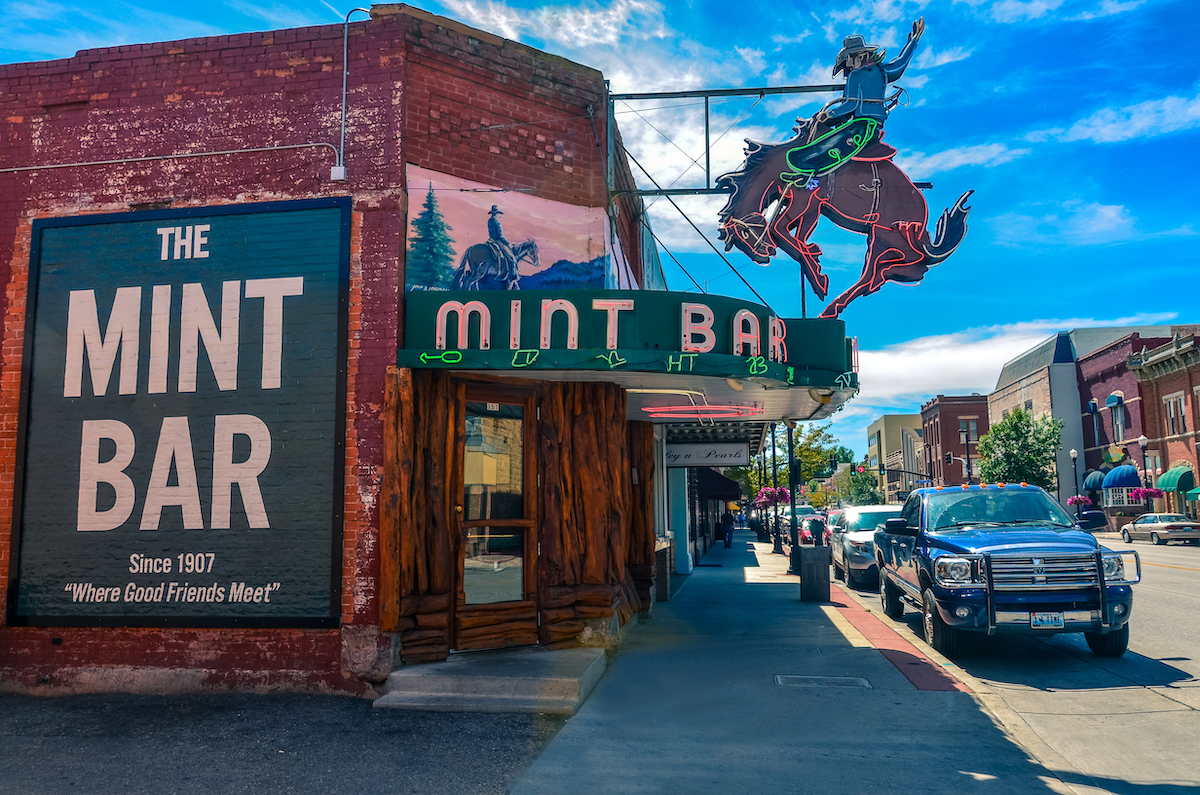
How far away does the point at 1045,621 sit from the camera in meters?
8.15

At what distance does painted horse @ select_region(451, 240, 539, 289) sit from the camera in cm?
841

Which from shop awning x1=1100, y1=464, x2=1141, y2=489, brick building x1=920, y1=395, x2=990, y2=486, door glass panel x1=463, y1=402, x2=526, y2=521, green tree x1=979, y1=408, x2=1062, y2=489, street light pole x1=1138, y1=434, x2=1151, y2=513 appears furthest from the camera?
brick building x1=920, y1=395, x2=990, y2=486

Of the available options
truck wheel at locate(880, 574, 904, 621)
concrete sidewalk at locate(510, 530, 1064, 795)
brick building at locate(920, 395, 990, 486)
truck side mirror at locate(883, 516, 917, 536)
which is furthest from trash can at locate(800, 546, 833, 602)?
brick building at locate(920, 395, 990, 486)

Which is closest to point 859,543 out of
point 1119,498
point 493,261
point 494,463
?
A: point 494,463

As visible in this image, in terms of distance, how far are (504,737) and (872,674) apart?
3.92 meters

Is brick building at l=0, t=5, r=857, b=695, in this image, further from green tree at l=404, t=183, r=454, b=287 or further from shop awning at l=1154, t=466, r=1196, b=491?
shop awning at l=1154, t=466, r=1196, b=491

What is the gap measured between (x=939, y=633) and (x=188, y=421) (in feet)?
26.8

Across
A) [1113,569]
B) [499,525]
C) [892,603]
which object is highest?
[499,525]

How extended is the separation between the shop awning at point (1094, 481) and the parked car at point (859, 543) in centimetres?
4236

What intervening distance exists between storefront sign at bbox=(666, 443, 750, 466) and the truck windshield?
8.11m

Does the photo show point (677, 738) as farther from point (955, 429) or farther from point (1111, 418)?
point (955, 429)

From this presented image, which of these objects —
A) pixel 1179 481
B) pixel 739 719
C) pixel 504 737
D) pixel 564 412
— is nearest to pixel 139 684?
pixel 504 737

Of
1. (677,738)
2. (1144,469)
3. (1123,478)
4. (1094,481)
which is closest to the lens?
(677,738)

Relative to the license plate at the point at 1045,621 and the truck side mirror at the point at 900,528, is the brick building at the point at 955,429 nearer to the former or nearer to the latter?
the truck side mirror at the point at 900,528
